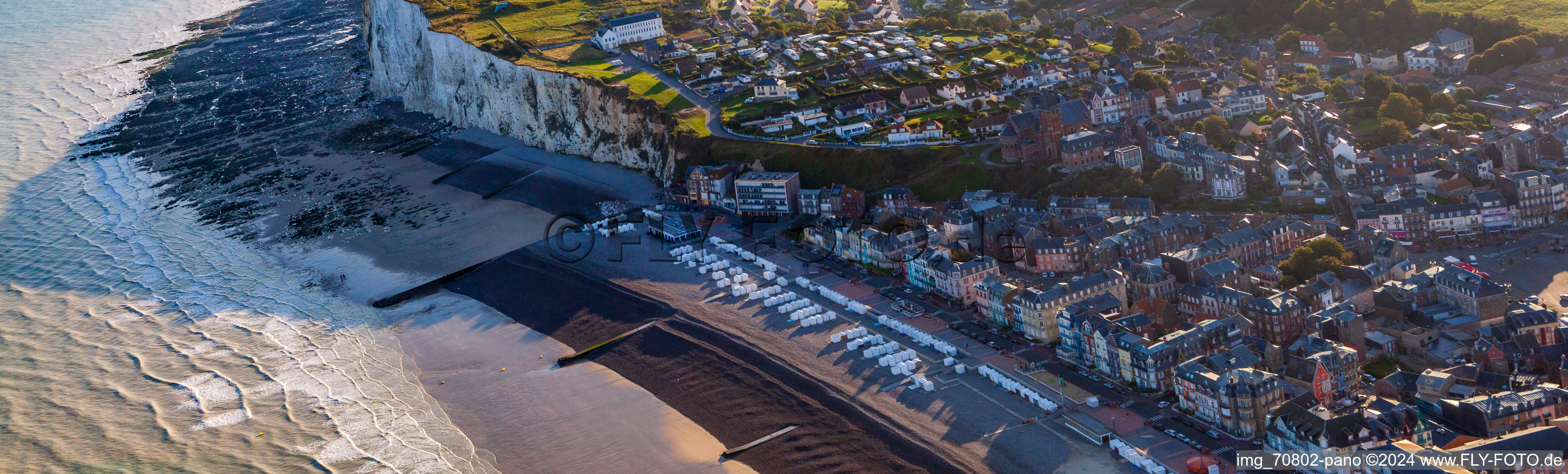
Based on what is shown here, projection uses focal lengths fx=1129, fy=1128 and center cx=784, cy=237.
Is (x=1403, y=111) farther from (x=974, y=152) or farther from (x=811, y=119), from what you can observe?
(x=811, y=119)

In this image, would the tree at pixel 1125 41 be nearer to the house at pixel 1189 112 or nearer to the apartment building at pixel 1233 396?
the house at pixel 1189 112

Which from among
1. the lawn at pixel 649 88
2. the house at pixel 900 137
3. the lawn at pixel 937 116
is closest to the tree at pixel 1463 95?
the lawn at pixel 937 116

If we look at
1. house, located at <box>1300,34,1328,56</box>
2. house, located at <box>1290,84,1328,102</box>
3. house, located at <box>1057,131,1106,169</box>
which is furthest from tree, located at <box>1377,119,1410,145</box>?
house, located at <box>1300,34,1328,56</box>

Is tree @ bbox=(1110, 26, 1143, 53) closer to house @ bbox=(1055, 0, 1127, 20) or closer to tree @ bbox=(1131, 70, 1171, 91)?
tree @ bbox=(1131, 70, 1171, 91)

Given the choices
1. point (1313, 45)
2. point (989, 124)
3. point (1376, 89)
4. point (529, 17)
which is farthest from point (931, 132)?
point (529, 17)

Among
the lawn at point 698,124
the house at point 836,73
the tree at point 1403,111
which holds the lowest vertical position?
the tree at point 1403,111

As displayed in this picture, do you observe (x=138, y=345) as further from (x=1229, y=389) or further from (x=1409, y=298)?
(x=1409, y=298)
